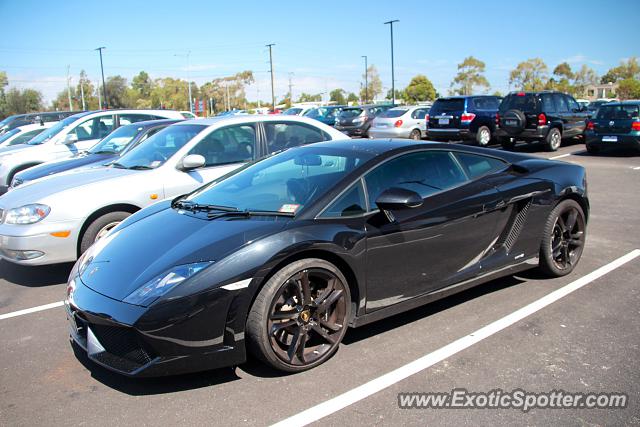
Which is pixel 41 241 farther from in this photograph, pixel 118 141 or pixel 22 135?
pixel 22 135

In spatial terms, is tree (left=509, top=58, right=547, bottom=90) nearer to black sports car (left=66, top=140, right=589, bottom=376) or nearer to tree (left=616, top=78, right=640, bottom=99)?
tree (left=616, top=78, right=640, bottom=99)

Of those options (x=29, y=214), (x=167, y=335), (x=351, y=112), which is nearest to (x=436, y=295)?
(x=167, y=335)

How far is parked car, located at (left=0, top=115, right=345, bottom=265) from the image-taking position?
530 centimetres

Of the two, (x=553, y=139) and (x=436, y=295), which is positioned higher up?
(x=553, y=139)

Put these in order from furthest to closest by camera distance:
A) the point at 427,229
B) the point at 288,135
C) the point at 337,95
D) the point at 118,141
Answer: the point at 337,95
the point at 118,141
the point at 288,135
the point at 427,229

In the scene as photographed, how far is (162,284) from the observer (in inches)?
121

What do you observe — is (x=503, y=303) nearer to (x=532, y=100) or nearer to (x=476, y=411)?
(x=476, y=411)

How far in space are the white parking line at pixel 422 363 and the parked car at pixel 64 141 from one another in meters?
9.34

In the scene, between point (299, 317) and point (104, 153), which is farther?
point (104, 153)

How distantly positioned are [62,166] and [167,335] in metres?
6.27

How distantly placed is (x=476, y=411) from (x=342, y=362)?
0.91m

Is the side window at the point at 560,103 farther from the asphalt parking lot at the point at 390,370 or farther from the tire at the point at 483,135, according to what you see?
the asphalt parking lot at the point at 390,370

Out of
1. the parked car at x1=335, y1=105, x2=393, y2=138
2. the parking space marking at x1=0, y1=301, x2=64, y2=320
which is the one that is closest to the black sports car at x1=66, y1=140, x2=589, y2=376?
the parking space marking at x1=0, y1=301, x2=64, y2=320

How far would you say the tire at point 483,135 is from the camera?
58.7ft
